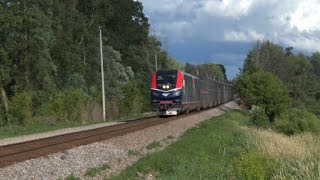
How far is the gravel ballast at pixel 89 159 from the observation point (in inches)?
521

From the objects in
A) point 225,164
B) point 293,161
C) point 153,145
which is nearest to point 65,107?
point 153,145

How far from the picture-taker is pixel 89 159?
16141 mm

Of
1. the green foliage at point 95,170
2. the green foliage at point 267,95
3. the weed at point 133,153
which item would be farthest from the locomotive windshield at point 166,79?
the green foliage at point 95,170

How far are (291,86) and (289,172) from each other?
83798 millimetres

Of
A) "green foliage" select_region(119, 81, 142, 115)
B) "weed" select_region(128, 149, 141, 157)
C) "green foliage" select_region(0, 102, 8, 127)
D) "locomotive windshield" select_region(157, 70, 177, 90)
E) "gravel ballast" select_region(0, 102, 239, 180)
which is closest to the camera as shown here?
"gravel ballast" select_region(0, 102, 239, 180)

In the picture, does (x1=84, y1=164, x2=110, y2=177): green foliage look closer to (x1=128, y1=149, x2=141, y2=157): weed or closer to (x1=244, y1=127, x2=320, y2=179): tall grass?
(x1=128, y1=149, x2=141, y2=157): weed

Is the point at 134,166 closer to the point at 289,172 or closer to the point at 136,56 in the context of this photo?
the point at 289,172

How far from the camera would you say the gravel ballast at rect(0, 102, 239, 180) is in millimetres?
13234

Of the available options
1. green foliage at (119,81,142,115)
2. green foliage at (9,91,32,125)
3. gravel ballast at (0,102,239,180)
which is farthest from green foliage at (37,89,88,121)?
gravel ballast at (0,102,239,180)

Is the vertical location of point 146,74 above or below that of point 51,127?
above

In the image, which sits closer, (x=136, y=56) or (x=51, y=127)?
(x=51, y=127)

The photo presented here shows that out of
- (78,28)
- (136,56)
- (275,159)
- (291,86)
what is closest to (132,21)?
(136,56)

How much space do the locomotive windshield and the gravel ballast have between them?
1568 centimetres

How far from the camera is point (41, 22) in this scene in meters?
48.9
